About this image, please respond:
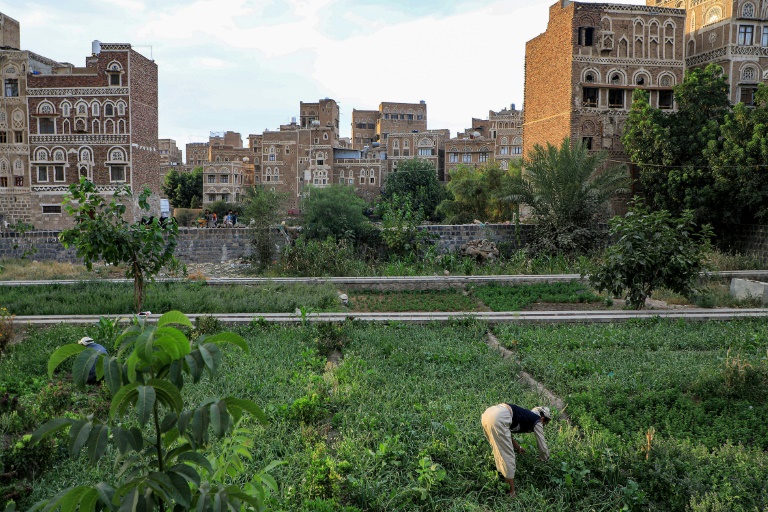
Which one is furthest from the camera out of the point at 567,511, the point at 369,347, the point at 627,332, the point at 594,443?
the point at 627,332

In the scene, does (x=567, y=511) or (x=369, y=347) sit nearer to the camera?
(x=567, y=511)

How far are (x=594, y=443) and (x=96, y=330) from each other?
8261 millimetres

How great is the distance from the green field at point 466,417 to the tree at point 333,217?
11.5 metres

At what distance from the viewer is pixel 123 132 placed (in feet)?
113

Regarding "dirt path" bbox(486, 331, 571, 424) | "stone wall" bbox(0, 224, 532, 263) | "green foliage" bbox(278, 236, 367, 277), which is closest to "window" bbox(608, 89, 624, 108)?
"stone wall" bbox(0, 224, 532, 263)

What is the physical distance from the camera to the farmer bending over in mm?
5459

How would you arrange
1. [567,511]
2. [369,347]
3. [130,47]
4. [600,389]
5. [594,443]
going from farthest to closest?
[130,47]
[369,347]
[600,389]
[594,443]
[567,511]

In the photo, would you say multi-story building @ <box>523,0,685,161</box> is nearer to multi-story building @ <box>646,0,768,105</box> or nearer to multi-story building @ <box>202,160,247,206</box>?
multi-story building @ <box>646,0,768,105</box>

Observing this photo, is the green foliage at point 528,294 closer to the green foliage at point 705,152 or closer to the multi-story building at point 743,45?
the green foliage at point 705,152

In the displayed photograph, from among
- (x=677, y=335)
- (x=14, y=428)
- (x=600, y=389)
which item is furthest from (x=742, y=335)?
(x=14, y=428)

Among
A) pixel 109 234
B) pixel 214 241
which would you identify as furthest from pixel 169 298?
pixel 214 241

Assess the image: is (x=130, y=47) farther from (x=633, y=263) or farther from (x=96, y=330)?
(x=633, y=263)

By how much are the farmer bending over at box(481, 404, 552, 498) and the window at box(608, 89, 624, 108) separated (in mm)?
24483

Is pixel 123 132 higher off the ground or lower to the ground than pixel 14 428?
higher
